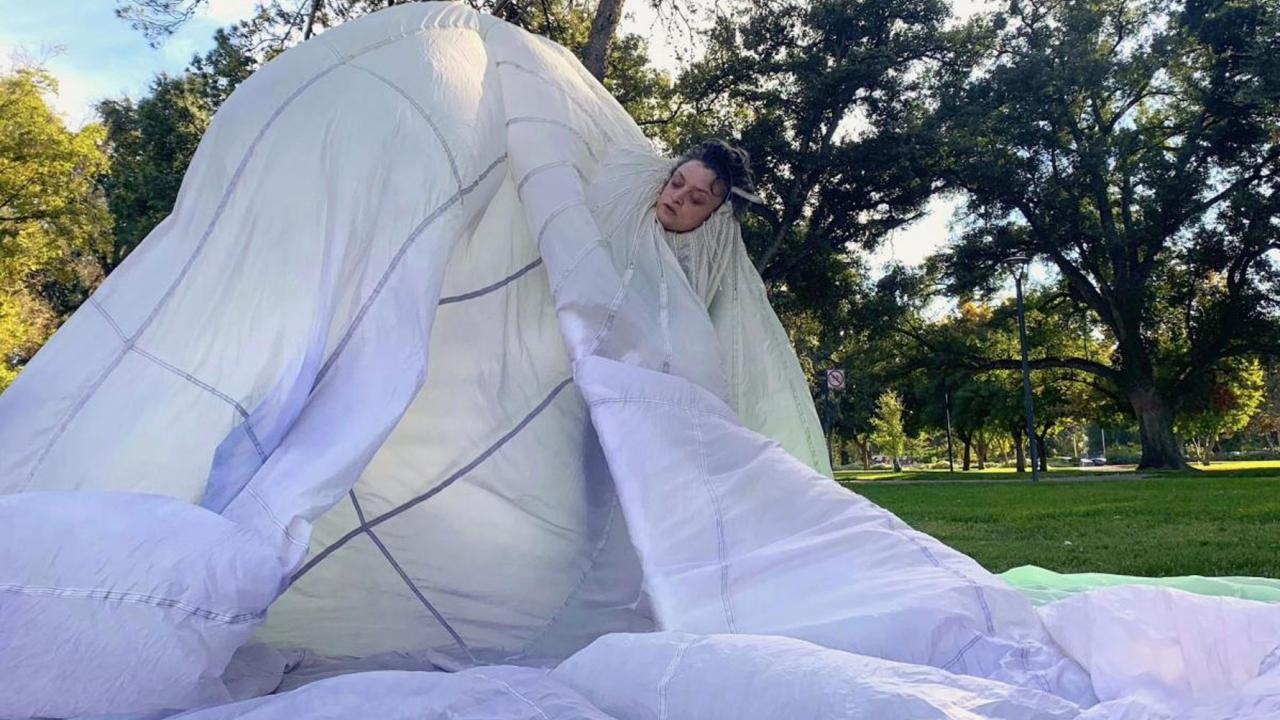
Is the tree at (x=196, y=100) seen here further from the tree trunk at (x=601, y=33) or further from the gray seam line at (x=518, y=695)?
the gray seam line at (x=518, y=695)

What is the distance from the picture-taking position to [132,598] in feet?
5.51

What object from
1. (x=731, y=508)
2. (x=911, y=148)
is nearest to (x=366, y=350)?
(x=731, y=508)

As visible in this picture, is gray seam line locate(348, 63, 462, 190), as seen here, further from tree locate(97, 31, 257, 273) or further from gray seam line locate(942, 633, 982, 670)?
tree locate(97, 31, 257, 273)

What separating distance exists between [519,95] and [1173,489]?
38.2 ft

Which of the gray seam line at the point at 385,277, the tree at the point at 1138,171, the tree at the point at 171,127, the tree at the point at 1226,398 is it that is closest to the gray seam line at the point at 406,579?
the gray seam line at the point at 385,277

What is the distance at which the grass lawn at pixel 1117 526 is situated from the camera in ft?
17.5

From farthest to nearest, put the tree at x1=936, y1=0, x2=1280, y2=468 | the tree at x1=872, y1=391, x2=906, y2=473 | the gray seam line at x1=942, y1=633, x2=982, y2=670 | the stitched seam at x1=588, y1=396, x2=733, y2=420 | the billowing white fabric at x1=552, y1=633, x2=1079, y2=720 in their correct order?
the tree at x1=872, y1=391, x2=906, y2=473, the tree at x1=936, y1=0, x2=1280, y2=468, the stitched seam at x1=588, y1=396, x2=733, y2=420, the gray seam line at x1=942, y1=633, x2=982, y2=670, the billowing white fabric at x1=552, y1=633, x2=1079, y2=720

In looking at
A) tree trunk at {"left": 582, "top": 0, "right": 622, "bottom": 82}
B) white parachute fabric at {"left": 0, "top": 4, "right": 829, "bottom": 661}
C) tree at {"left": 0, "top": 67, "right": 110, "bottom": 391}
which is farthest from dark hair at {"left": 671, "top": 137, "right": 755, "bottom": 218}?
tree at {"left": 0, "top": 67, "right": 110, "bottom": 391}

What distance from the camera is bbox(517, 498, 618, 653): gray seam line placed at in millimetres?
2782

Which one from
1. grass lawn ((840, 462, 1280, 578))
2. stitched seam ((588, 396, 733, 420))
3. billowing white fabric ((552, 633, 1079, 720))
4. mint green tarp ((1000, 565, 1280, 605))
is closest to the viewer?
billowing white fabric ((552, 633, 1079, 720))

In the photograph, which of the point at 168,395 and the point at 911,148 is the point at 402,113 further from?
the point at 911,148

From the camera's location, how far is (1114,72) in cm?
1733

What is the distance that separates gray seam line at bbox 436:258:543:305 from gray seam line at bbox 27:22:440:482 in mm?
663

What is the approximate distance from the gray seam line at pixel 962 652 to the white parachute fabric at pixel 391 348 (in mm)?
1122
